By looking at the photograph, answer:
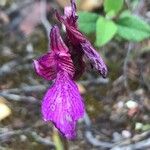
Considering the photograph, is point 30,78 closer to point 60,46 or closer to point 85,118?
point 85,118

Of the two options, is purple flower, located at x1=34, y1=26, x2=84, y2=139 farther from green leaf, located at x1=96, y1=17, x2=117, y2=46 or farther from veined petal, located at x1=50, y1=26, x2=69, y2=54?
green leaf, located at x1=96, y1=17, x2=117, y2=46

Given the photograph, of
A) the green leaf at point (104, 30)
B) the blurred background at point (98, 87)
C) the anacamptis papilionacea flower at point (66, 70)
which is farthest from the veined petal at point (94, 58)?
the green leaf at point (104, 30)

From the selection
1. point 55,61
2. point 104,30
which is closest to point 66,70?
point 55,61

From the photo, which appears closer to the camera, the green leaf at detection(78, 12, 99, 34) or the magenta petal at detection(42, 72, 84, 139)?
the magenta petal at detection(42, 72, 84, 139)

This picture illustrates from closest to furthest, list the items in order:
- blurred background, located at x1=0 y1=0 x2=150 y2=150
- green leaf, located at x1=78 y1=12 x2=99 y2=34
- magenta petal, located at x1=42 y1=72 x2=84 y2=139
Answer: magenta petal, located at x1=42 y1=72 x2=84 y2=139
blurred background, located at x1=0 y1=0 x2=150 y2=150
green leaf, located at x1=78 y1=12 x2=99 y2=34

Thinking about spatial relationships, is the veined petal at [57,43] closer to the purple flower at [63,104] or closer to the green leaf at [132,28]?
the purple flower at [63,104]

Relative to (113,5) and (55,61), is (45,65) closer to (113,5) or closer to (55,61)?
(55,61)

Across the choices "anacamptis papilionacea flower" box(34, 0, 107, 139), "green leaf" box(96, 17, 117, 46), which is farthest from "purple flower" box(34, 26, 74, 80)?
"green leaf" box(96, 17, 117, 46)
